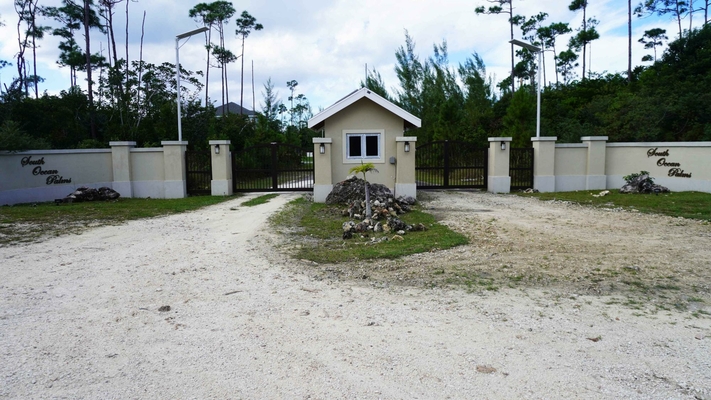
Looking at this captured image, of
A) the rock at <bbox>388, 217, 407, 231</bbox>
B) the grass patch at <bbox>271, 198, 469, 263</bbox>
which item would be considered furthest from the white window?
the rock at <bbox>388, 217, 407, 231</bbox>

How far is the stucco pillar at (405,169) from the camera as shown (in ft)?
48.6

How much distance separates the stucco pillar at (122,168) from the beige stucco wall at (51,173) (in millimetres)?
224

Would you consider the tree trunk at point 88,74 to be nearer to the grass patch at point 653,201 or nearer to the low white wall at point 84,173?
the low white wall at point 84,173

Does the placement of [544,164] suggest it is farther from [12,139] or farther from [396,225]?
[12,139]

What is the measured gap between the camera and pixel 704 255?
7.05m

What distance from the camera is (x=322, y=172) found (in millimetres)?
14695

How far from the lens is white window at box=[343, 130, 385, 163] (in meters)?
15.1

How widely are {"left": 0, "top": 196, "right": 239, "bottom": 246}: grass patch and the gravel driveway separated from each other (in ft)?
10.8

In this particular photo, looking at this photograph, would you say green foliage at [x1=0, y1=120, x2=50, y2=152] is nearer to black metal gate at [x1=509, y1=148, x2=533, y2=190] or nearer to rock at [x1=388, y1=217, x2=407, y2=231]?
rock at [x1=388, y1=217, x2=407, y2=231]

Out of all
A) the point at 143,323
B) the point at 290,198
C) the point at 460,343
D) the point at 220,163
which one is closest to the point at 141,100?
the point at 220,163

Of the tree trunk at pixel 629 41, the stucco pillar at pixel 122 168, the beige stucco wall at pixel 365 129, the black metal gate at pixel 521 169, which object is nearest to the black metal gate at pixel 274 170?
the beige stucco wall at pixel 365 129

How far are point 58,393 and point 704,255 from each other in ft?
27.0

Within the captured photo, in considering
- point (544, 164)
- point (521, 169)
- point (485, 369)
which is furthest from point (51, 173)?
point (544, 164)

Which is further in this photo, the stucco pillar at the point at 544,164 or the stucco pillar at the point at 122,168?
the stucco pillar at the point at 544,164
